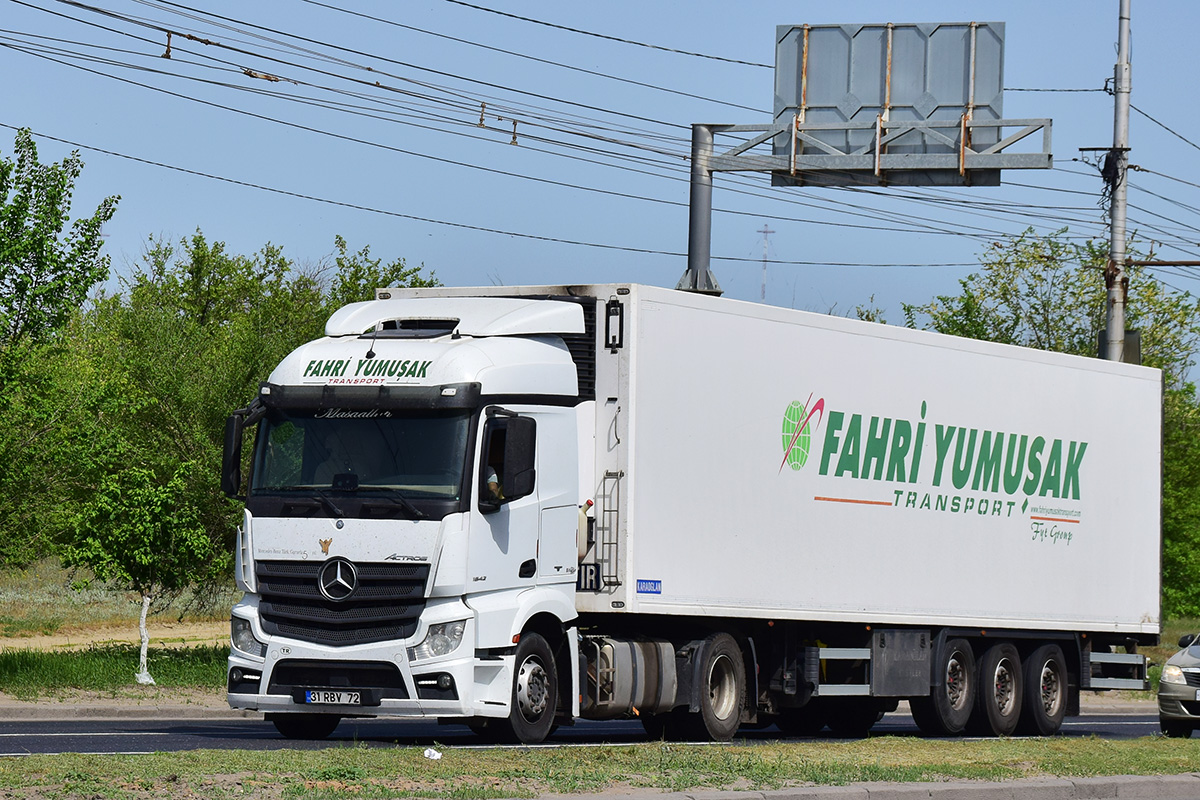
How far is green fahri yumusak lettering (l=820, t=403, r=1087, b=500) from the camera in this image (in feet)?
61.2

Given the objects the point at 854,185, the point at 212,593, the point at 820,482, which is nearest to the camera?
the point at 820,482

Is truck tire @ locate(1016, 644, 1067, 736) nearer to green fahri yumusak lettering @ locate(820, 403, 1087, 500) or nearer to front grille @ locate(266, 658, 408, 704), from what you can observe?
green fahri yumusak lettering @ locate(820, 403, 1087, 500)

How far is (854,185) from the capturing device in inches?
1030

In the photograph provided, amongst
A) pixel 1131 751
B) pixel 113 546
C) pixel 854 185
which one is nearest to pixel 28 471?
pixel 113 546

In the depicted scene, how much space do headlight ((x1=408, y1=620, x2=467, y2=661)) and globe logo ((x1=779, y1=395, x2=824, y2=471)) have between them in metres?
4.46

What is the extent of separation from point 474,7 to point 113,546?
28.7 ft

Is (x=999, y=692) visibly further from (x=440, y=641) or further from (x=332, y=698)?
(x=332, y=698)

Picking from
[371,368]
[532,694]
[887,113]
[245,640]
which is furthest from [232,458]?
[887,113]

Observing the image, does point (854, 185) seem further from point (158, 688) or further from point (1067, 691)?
point (158, 688)

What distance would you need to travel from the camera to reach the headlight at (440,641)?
47.8 feet

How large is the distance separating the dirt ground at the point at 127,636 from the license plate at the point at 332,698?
62.1ft

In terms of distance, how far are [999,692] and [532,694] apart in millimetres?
7604

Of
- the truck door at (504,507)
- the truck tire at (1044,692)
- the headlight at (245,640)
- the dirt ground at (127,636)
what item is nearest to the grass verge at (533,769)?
the truck door at (504,507)

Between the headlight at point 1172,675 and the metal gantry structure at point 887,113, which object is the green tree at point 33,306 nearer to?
the metal gantry structure at point 887,113
